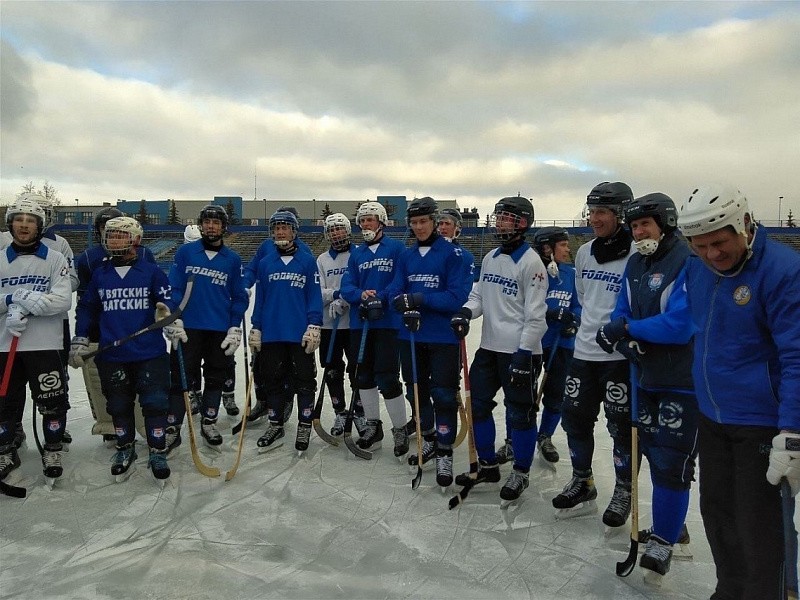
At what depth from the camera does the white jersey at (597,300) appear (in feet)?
9.17

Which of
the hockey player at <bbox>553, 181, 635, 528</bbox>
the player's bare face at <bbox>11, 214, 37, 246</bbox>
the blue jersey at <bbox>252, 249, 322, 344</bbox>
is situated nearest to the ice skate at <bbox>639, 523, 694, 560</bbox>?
the hockey player at <bbox>553, 181, 635, 528</bbox>

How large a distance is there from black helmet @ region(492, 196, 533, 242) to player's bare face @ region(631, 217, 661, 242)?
2.59 ft

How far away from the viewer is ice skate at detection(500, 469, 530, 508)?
9.97 feet

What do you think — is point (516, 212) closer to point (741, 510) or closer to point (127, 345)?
point (741, 510)

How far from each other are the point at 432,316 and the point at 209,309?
1.75 m

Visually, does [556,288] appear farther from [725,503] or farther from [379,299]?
[725,503]

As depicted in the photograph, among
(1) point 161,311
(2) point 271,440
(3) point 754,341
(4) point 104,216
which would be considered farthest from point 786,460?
(4) point 104,216

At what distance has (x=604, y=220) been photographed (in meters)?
2.81

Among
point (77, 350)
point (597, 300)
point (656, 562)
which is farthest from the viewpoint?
point (77, 350)

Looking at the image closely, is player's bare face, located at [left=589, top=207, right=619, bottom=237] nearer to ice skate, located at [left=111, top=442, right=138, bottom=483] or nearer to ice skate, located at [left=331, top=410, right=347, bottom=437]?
ice skate, located at [left=331, top=410, right=347, bottom=437]

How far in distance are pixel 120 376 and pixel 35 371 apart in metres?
0.48

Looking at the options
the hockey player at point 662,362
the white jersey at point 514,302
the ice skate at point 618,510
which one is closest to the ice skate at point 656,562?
the hockey player at point 662,362

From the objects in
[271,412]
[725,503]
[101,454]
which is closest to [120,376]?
[101,454]

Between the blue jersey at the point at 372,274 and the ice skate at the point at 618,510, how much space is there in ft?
6.00
